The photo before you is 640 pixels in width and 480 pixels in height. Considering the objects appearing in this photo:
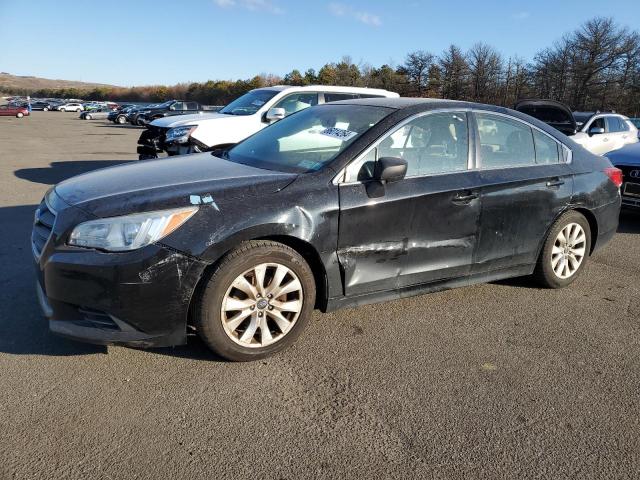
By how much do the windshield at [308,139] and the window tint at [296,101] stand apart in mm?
4794

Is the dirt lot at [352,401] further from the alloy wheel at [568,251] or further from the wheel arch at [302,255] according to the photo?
the alloy wheel at [568,251]

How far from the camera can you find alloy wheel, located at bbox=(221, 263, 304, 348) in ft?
10.1

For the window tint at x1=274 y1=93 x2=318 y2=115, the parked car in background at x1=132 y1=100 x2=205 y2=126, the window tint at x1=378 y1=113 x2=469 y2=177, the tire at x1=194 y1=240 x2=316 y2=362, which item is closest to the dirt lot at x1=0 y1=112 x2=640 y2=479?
the tire at x1=194 y1=240 x2=316 y2=362

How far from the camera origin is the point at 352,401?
→ 287 centimetres

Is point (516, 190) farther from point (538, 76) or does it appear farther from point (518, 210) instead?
point (538, 76)

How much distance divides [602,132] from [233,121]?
8.74 m

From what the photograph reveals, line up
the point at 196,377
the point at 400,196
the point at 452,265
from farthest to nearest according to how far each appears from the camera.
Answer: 1. the point at 452,265
2. the point at 400,196
3. the point at 196,377

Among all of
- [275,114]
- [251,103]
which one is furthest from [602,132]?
[251,103]

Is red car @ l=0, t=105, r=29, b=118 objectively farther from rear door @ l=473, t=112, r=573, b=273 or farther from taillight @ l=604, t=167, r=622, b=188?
taillight @ l=604, t=167, r=622, b=188

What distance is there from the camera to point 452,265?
3.87 m

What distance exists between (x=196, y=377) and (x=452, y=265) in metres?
2.01

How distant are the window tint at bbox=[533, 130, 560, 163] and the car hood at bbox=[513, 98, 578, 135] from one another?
722cm

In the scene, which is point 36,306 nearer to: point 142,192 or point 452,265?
point 142,192

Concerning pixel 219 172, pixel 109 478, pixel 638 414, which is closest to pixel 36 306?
pixel 219 172
